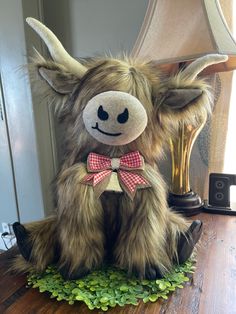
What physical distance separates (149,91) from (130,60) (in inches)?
3.3

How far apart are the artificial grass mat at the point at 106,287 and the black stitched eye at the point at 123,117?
1.02 feet

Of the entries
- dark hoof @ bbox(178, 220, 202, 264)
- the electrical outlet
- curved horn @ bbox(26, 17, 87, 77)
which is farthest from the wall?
the electrical outlet

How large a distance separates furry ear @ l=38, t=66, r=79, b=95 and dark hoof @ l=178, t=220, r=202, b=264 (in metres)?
0.39

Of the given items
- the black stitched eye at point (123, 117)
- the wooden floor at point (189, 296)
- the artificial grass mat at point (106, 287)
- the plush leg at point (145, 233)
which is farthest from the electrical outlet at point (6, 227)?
the black stitched eye at point (123, 117)

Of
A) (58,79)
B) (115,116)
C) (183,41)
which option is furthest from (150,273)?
(183,41)

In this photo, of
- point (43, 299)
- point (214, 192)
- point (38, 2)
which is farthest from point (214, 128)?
point (38, 2)

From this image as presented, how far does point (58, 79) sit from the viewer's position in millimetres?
542

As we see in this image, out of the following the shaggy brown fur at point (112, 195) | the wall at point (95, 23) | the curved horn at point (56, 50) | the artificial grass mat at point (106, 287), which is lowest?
the artificial grass mat at point (106, 287)

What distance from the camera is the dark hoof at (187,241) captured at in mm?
567

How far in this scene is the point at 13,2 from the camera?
105 centimetres

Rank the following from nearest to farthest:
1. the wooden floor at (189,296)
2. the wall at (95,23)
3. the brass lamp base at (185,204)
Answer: the wooden floor at (189,296)
the brass lamp base at (185,204)
the wall at (95,23)

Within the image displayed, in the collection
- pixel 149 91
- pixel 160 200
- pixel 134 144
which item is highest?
pixel 149 91

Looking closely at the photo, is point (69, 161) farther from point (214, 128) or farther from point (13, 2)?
point (13, 2)

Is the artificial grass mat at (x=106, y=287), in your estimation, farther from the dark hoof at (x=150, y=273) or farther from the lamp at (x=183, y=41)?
the lamp at (x=183, y=41)
